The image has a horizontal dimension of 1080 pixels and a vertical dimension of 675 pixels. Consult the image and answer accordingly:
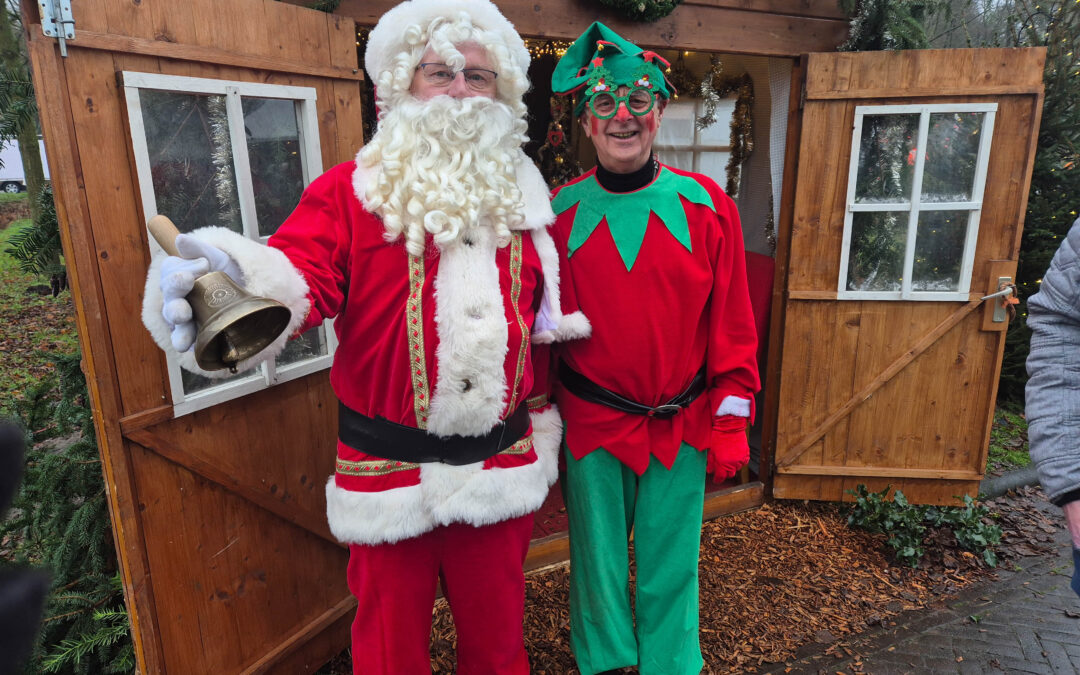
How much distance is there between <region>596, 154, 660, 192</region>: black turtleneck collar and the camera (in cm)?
218

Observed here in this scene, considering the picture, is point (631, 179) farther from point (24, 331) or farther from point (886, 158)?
point (24, 331)

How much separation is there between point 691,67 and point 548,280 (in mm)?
3525

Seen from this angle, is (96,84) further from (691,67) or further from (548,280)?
(691,67)

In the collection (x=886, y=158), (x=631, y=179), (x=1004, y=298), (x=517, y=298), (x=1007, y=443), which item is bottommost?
(x=1007, y=443)

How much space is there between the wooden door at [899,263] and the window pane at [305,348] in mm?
2419

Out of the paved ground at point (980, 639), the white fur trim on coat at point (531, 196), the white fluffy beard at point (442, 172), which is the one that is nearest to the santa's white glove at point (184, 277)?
the white fluffy beard at point (442, 172)

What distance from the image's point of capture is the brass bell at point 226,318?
1222 mm

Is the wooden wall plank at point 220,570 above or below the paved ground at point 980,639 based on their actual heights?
above

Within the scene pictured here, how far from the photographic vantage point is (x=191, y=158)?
78.0 inches

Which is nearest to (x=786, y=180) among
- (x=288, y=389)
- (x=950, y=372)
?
(x=950, y=372)

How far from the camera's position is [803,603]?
10.3ft

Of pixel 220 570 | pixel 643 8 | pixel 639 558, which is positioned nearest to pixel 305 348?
pixel 220 570

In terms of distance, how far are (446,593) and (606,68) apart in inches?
66.5

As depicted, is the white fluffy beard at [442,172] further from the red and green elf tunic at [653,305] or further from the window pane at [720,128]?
the window pane at [720,128]
